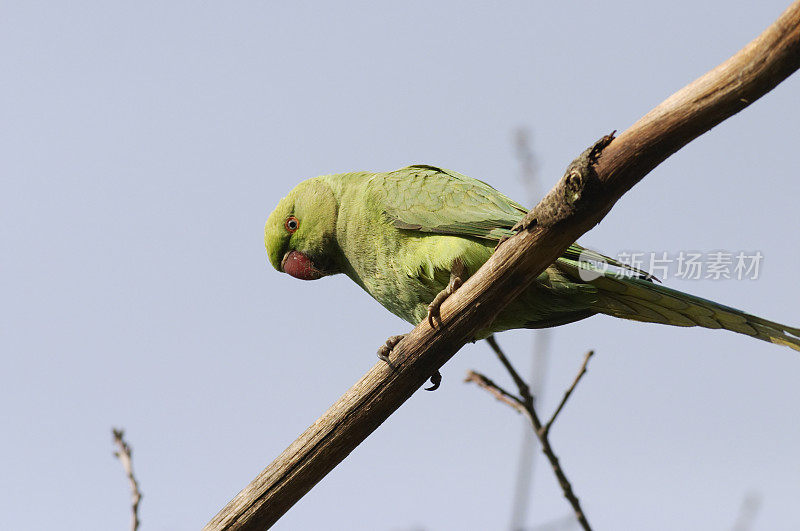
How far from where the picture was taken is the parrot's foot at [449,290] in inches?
165

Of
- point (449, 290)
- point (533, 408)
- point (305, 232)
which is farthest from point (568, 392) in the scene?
point (305, 232)

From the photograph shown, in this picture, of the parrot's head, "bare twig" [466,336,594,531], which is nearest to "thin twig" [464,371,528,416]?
"bare twig" [466,336,594,531]

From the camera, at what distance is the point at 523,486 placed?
4.62 m

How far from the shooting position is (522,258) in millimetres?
3834

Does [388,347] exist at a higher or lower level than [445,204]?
lower

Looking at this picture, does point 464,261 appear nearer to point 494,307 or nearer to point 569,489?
point 494,307

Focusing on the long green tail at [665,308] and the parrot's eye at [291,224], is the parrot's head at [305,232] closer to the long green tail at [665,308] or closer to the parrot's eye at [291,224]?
the parrot's eye at [291,224]

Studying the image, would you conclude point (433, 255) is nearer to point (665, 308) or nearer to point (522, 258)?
point (522, 258)

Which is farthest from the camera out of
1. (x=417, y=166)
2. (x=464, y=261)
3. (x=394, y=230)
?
(x=417, y=166)

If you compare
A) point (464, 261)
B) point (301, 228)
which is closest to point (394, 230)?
point (464, 261)

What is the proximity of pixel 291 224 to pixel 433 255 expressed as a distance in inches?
68.1

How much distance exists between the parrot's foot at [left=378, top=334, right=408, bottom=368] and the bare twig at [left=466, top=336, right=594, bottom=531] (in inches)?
33.7

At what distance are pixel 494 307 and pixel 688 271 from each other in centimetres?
198

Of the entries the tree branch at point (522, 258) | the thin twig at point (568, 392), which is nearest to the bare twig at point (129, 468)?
the tree branch at point (522, 258)
